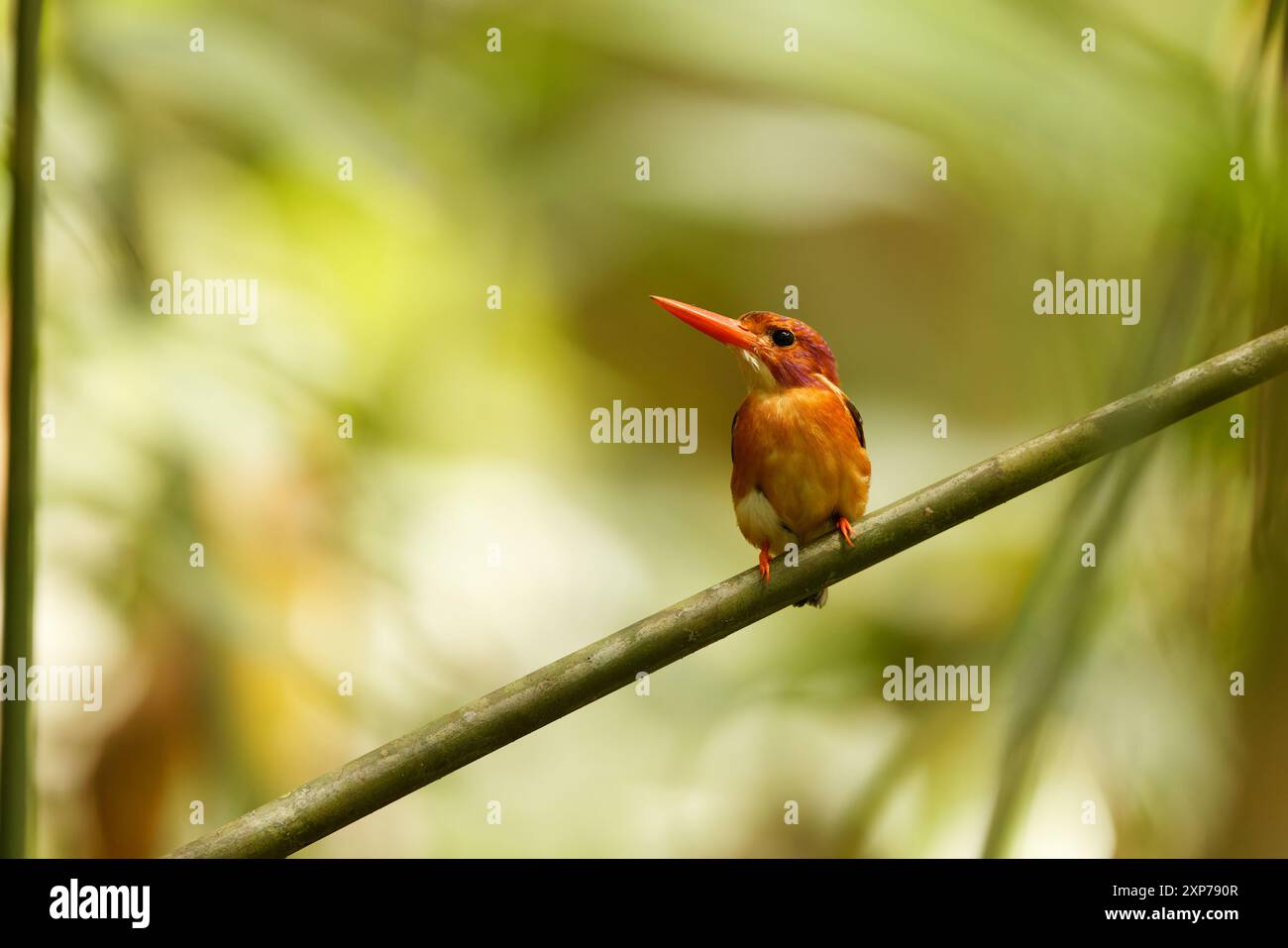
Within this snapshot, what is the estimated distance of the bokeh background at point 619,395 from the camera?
2004mm

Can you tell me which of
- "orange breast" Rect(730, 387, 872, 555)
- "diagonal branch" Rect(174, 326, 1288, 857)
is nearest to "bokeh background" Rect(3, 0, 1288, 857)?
"orange breast" Rect(730, 387, 872, 555)

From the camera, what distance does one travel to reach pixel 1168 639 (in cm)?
207

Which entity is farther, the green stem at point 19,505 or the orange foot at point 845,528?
the orange foot at point 845,528

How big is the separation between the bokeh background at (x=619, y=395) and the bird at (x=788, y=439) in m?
0.61

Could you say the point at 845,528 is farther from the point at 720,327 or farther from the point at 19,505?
the point at 19,505

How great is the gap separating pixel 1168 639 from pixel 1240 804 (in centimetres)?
31

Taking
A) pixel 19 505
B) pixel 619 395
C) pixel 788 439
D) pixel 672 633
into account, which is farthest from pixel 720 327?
pixel 19 505

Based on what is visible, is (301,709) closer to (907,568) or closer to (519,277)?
(519,277)

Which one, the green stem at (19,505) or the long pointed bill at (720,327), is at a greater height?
the long pointed bill at (720,327)

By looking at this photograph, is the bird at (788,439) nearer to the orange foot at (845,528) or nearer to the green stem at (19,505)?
the orange foot at (845,528)

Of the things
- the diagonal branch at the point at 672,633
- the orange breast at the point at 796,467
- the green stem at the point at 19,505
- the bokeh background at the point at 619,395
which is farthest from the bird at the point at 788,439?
the green stem at the point at 19,505

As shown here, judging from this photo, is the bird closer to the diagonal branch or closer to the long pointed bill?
the long pointed bill

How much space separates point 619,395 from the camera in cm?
228

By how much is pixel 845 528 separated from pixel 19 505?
0.86m
